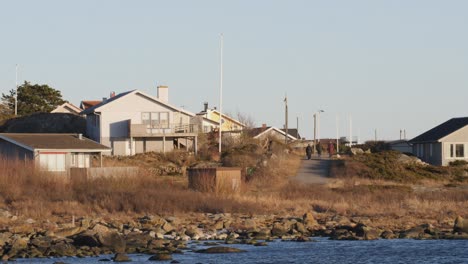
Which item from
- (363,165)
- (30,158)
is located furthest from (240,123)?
(30,158)

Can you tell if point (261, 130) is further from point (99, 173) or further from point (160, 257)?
point (160, 257)

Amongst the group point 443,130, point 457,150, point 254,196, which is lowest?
point 254,196

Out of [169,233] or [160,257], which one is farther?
[169,233]

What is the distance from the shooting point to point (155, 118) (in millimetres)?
73062

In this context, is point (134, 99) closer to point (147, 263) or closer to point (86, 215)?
point (86, 215)

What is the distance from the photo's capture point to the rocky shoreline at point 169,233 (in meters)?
31.4

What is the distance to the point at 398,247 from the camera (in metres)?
33.1

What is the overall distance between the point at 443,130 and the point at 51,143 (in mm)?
31529

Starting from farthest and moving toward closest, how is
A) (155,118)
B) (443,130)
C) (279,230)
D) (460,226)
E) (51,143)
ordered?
(443,130)
(155,118)
(51,143)
(460,226)
(279,230)

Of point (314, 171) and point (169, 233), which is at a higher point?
point (314, 171)

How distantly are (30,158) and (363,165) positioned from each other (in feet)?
67.4

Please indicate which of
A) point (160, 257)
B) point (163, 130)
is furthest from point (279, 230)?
point (163, 130)

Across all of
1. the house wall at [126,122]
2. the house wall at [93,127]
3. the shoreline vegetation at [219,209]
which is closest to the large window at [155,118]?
the house wall at [126,122]

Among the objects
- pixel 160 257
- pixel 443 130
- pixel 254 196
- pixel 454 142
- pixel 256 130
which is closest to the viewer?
pixel 160 257
